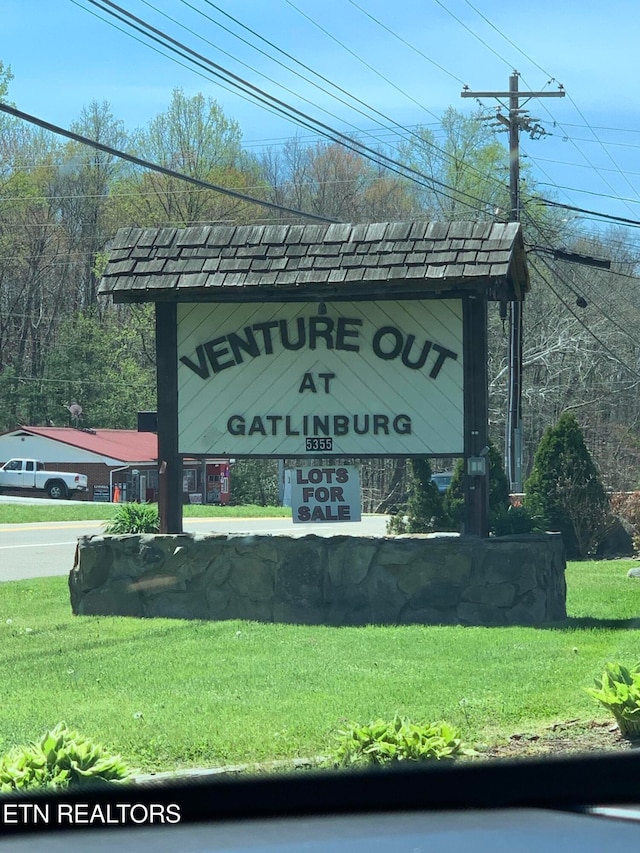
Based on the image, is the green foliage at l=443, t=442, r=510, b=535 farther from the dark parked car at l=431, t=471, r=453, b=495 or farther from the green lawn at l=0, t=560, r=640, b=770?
the dark parked car at l=431, t=471, r=453, b=495

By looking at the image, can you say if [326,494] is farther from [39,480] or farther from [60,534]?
[39,480]

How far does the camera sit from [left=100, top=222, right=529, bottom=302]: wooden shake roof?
1045 centimetres

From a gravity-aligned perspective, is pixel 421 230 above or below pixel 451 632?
above

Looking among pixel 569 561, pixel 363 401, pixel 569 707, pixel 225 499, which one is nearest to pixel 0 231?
pixel 225 499

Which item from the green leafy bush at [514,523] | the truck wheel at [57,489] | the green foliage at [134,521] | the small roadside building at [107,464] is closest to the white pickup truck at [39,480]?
the truck wheel at [57,489]

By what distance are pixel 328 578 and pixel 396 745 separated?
530 cm

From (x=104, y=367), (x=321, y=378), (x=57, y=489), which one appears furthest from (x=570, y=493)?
(x=104, y=367)

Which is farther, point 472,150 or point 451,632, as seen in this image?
point 472,150

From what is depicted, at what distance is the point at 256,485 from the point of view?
163 feet

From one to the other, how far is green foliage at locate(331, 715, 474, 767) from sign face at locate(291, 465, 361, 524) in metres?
5.57

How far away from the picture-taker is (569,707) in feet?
22.8

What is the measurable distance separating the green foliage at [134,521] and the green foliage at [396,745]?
21.5 ft

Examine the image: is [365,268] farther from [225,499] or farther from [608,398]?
[225,499]

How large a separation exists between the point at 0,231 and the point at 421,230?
44196 millimetres
